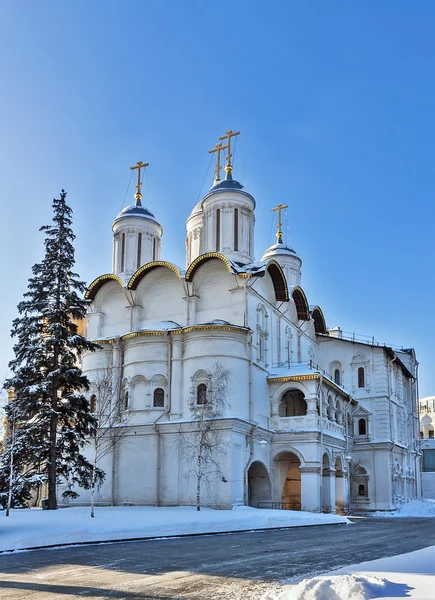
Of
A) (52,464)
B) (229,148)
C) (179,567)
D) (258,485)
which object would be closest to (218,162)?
(229,148)

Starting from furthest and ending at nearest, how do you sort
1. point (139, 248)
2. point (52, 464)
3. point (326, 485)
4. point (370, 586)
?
1. point (139, 248)
2. point (326, 485)
3. point (52, 464)
4. point (370, 586)

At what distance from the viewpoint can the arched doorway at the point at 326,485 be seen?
1189 inches

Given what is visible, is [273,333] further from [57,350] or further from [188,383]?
[57,350]

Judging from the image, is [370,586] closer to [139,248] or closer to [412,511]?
[139,248]

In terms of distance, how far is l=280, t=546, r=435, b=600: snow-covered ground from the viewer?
22.8 feet

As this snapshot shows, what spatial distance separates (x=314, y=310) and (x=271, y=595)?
33615 mm

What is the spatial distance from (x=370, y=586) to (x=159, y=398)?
886 inches

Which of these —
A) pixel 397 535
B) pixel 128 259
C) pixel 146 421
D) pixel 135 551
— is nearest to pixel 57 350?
pixel 146 421

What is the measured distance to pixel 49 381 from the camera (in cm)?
2147

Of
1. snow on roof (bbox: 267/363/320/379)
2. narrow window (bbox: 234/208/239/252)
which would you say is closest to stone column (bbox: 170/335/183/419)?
snow on roof (bbox: 267/363/320/379)

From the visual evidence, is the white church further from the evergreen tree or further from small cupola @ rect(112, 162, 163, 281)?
the evergreen tree

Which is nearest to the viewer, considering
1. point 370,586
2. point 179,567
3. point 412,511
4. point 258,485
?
point 370,586

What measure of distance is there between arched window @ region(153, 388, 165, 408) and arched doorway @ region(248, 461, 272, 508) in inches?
195

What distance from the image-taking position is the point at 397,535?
19094mm
